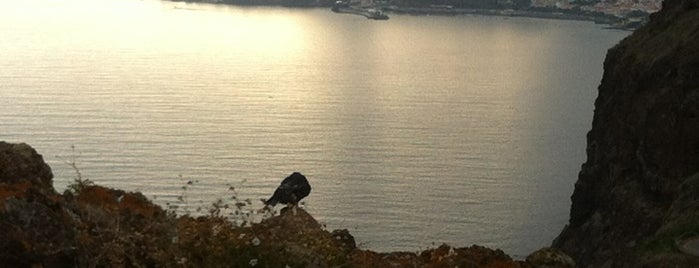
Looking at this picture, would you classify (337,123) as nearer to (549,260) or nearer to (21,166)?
(549,260)

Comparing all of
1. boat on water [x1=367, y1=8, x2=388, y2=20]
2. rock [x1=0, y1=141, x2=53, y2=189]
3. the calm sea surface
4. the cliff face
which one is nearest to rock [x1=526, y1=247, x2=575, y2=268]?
the calm sea surface

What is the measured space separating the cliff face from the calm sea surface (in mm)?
3569

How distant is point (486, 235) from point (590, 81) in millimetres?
52364

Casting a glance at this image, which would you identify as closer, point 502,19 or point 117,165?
point 117,165

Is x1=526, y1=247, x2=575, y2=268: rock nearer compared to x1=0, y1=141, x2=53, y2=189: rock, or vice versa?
x1=0, y1=141, x2=53, y2=189: rock

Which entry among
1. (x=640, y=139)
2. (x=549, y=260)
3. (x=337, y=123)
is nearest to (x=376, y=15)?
(x=337, y=123)

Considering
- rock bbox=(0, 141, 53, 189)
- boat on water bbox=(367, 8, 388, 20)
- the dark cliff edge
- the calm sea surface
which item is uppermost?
boat on water bbox=(367, 8, 388, 20)

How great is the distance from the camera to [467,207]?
135 feet

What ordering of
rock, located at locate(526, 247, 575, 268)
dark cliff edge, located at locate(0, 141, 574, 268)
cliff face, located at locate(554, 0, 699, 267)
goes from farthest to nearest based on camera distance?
cliff face, located at locate(554, 0, 699, 267) < rock, located at locate(526, 247, 575, 268) < dark cliff edge, located at locate(0, 141, 574, 268)

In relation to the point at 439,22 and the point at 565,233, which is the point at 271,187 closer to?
the point at 565,233

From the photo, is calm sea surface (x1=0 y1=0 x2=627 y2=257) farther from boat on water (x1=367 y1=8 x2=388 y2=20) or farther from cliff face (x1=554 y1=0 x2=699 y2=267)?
boat on water (x1=367 y1=8 x2=388 y2=20)

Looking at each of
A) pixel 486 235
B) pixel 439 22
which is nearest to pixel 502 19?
pixel 439 22

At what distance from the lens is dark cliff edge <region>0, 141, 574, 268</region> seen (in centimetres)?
630

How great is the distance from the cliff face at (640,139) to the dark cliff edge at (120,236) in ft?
60.3
